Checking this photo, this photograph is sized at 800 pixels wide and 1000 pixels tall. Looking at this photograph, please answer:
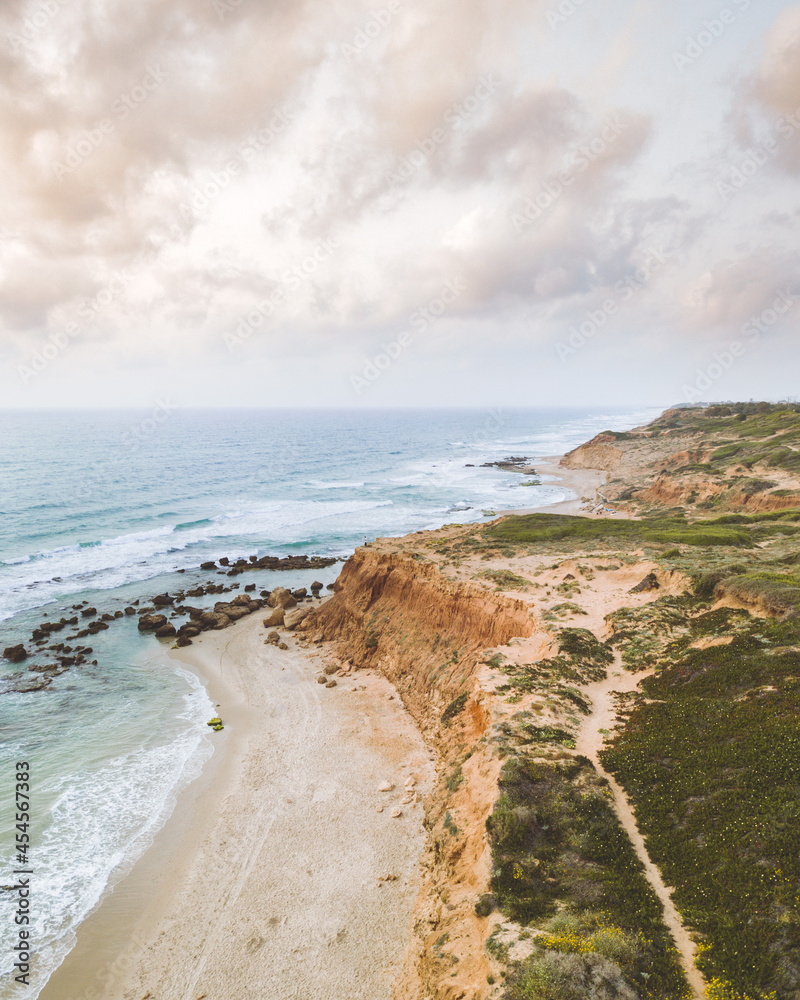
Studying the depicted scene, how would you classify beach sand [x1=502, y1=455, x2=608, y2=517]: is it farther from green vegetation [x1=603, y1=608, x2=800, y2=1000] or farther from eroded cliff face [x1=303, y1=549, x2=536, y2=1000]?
green vegetation [x1=603, y1=608, x2=800, y2=1000]

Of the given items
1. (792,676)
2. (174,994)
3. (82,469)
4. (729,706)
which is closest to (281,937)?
(174,994)

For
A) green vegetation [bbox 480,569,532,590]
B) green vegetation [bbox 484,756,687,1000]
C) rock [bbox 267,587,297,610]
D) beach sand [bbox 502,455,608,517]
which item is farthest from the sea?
green vegetation [bbox 480,569,532,590]

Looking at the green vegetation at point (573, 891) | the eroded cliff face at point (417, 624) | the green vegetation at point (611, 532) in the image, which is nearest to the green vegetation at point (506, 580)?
the eroded cliff face at point (417, 624)

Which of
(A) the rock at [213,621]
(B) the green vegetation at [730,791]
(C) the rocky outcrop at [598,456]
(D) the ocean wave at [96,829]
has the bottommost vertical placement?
(D) the ocean wave at [96,829]

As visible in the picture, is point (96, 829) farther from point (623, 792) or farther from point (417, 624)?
point (623, 792)

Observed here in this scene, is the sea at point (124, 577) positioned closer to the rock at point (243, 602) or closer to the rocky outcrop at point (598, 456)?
the rock at point (243, 602)
